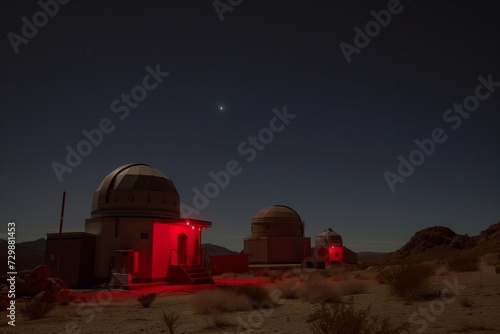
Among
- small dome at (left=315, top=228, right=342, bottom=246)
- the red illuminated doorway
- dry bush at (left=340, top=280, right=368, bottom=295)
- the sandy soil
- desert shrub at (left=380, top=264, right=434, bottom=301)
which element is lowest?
the sandy soil

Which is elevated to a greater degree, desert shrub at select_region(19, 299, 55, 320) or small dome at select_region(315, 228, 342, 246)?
small dome at select_region(315, 228, 342, 246)

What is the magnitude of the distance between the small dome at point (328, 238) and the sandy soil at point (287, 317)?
39363 mm

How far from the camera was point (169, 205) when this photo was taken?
781 inches

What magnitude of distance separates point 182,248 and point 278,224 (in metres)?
20.6

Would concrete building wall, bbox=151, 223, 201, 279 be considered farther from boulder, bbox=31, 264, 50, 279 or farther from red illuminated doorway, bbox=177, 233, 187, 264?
boulder, bbox=31, 264, 50, 279

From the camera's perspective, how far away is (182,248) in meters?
19.1

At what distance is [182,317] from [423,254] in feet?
164

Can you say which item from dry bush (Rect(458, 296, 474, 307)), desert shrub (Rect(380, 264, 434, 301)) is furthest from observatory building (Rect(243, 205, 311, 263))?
dry bush (Rect(458, 296, 474, 307))

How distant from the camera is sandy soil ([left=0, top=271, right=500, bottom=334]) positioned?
6309 mm

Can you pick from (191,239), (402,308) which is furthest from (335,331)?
(191,239)

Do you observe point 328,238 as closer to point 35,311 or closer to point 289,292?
point 289,292

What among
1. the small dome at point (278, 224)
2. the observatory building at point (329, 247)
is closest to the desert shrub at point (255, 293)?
the small dome at point (278, 224)

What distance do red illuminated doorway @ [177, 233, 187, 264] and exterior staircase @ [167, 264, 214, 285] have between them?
703 millimetres

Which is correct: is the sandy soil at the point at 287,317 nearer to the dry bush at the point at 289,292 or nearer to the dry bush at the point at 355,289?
the dry bush at the point at 355,289
